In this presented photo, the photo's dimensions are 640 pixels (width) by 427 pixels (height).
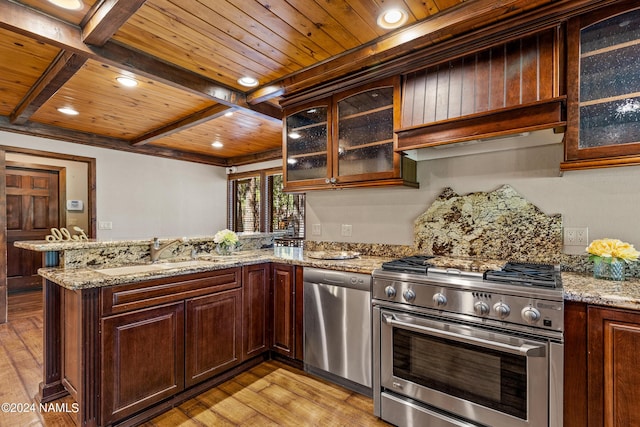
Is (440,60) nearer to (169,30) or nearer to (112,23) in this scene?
(169,30)

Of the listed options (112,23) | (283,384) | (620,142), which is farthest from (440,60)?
(283,384)

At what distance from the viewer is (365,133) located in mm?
2469

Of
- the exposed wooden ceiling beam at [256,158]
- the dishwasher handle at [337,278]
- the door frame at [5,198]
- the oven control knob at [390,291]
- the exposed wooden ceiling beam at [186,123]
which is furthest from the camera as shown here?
the exposed wooden ceiling beam at [256,158]

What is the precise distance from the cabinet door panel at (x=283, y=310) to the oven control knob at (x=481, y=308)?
1.38 m

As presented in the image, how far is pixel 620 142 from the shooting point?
5.14ft

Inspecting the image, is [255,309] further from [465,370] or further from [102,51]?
[102,51]

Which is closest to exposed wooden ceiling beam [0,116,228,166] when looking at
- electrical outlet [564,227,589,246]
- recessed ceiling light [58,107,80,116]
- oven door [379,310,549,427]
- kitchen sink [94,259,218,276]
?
recessed ceiling light [58,107,80,116]

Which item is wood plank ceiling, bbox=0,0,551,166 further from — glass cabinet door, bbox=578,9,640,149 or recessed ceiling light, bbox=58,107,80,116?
glass cabinet door, bbox=578,9,640,149

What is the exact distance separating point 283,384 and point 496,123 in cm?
230

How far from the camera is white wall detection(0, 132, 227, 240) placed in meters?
4.71

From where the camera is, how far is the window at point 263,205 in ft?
17.4

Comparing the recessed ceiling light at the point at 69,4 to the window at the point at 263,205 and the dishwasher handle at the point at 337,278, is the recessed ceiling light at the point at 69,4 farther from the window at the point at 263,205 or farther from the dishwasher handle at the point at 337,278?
the window at the point at 263,205

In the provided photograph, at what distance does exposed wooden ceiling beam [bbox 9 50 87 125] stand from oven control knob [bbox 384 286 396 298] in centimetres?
258

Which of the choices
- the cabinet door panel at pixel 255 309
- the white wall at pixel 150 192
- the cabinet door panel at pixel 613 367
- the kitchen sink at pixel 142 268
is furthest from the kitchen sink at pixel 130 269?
the cabinet door panel at pixel 613 367
